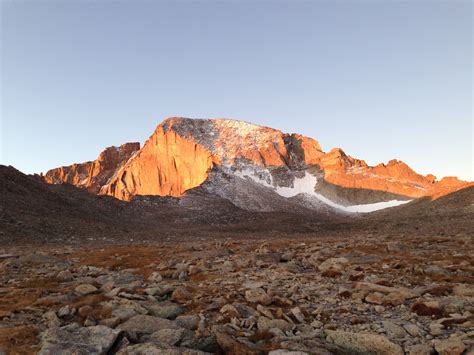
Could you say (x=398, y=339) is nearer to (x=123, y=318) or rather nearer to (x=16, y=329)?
(x=123, y=318)

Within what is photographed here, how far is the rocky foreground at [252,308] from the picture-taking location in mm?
10648

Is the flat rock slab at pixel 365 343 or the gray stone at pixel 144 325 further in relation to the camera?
the gray stone at pixel 144 325

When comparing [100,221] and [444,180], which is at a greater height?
[444,180]

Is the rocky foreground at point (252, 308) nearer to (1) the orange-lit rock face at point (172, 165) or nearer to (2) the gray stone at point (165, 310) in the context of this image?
(2) the gray stone at point (165, 310)

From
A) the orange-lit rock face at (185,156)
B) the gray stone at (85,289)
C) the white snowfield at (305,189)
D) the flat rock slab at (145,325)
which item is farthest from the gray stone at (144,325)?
the orange-lit rock face at (185,156)

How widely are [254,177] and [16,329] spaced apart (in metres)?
169

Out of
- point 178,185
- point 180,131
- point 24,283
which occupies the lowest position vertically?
point 24,283

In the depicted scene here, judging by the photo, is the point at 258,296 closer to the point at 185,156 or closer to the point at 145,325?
the point at 145,325

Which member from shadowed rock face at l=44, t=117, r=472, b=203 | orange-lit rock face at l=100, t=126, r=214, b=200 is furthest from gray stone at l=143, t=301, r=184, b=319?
orange-lit rock face at l=100, t=126, r=214, b=200

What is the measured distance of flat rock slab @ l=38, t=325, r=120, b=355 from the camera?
1011 cm

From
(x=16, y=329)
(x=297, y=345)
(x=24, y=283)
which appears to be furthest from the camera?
(x=24, y=283)

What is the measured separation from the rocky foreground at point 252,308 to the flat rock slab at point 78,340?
4 cm

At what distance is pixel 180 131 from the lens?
193 metres

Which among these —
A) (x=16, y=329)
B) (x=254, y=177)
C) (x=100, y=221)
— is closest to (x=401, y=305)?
(x=16, y=329)
